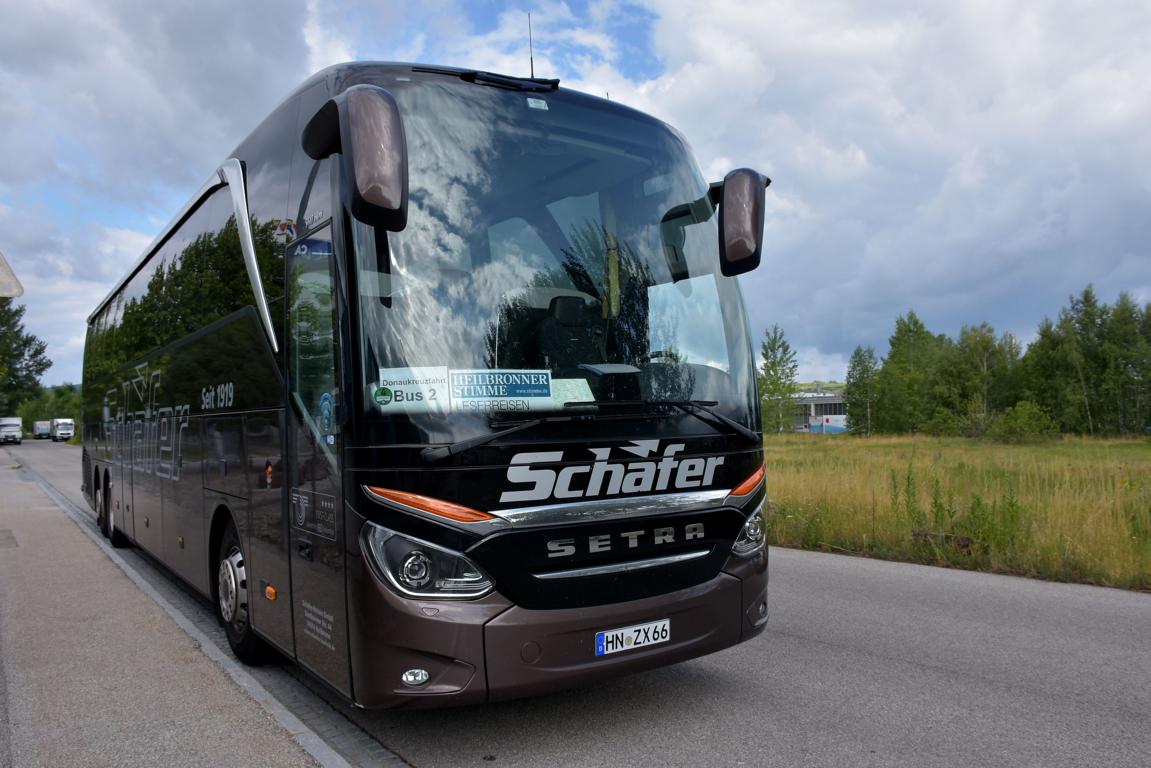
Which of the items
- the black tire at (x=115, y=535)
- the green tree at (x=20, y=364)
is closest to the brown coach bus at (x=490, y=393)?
the black tire at (x=115, y=535)

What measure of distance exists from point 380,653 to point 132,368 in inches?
277

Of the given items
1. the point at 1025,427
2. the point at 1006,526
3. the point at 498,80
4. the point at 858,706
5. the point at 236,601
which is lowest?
the point at 1025,427

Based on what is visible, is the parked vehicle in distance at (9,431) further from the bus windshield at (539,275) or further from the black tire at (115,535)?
the bus windshield at (539,275)

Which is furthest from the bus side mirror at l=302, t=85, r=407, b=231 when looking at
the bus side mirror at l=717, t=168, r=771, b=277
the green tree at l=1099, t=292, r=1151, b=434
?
the green tree at l=1099, t=292, r=1151, b=434

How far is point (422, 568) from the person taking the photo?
140 inches

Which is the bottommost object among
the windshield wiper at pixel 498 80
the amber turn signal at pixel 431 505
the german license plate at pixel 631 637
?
the german license plate at pixel 631 637

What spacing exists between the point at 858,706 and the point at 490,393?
101 inches

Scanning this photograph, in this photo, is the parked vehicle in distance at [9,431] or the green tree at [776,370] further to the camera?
the parked vehicle in distance at [9,431]

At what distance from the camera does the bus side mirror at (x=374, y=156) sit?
3410 mm

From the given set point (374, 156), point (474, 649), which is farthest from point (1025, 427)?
point (374, 156)

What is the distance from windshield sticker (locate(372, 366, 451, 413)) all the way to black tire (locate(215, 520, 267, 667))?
2.31 m

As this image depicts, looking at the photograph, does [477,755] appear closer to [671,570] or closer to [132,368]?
[671,570]

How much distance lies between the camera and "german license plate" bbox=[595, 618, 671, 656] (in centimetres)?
385

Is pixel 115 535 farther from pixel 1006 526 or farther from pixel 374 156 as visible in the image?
pixel 1006 526
